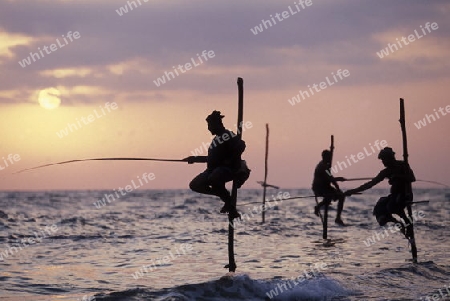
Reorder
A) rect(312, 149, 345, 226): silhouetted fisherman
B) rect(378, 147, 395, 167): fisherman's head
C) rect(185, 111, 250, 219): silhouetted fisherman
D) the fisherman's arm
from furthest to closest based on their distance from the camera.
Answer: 1. rect(312, 149, 345, 226): silhouetted fisherman
2. rect(378, 147, 395, 167): fisherman's head
3. the fisherman's arm
4. rect(185, 111, 250, 219): silhouetted fisherman

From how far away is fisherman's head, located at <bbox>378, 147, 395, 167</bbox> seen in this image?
1559 cm

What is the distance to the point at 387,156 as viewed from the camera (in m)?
15.6

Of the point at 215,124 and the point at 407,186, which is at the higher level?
the point at 215,124

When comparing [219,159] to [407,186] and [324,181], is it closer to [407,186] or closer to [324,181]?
[407,186]

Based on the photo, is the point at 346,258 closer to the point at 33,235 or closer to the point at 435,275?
the point at 435,275

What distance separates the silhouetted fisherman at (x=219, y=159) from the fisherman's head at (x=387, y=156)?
4.64 m

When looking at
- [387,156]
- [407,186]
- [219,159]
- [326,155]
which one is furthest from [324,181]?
[219,159]

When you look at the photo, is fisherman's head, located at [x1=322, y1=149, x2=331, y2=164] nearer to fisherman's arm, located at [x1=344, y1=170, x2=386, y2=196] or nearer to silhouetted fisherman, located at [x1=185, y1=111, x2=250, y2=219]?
fisherman's arm, located at [x1=344, y1=170, x2=386, y2=196]

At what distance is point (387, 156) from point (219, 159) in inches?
202

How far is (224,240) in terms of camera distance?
24953 millimetres

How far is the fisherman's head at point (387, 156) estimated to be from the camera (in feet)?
51.2

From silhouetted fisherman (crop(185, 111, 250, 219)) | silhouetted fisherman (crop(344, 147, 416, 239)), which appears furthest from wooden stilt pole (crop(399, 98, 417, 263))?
silhouetted fisherman (crop(185, 111, 250, 219))

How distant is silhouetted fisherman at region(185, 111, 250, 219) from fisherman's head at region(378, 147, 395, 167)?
464 centimetres

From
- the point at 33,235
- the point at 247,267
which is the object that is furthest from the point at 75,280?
the point at 33,235
